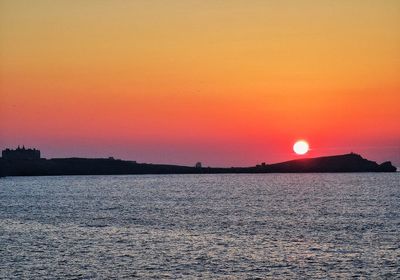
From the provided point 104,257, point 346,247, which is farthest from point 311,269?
point 104,257

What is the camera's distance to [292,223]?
106m

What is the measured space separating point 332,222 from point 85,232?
37963mm

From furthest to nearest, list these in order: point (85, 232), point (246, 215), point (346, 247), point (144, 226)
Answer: point (246, 215)
point (144, 226)
point (85, 232)
point (346, 247)

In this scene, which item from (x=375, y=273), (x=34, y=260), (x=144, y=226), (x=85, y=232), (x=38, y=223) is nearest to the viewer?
(x=375, y=273)

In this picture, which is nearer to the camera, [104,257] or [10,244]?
[104,257]

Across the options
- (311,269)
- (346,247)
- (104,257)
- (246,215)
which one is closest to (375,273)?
(311,269)

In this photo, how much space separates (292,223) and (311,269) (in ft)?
139

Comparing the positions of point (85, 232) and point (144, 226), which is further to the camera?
point (144, 226)

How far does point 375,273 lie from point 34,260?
106 feet

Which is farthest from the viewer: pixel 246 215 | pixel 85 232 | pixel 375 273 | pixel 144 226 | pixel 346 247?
pixel 246 215

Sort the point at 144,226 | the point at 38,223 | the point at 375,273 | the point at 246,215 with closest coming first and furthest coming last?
1. the point at 375,273
2. the point at 144,226
3. the point at 38,223
4. the point at 246,215

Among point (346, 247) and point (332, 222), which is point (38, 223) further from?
point (346, 247)

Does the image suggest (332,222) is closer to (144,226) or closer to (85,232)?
(144,226)

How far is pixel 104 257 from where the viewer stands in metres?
71.2
